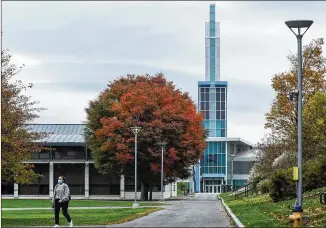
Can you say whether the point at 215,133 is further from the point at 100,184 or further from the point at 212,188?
the point at 100,184

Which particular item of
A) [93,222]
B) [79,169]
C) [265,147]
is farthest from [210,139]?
[93,222]

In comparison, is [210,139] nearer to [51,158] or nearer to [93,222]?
[51,158]

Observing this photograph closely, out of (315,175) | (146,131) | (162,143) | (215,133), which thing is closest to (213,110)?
(215,133)

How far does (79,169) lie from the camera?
265 ft

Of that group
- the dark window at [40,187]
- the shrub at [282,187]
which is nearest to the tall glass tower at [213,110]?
the dark window at [40,187]

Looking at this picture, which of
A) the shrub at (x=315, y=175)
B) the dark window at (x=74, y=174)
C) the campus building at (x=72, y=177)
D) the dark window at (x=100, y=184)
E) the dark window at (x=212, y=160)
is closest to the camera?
the shrub at (x=315, y=175)

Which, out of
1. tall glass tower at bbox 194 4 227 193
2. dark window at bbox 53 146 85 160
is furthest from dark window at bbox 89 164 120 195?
tall glass tower at bbox 194 4 227 193

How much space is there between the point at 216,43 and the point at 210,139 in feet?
54.6

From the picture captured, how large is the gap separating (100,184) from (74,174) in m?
3.44

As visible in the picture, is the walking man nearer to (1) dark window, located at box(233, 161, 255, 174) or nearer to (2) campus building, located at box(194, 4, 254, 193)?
A: (2) campus building, located at box(194, 4, 254, 193)

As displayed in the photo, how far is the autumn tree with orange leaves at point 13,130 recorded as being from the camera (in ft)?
88.7

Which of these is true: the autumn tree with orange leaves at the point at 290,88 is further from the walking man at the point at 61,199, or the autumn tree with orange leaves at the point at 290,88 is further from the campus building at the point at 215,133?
the campus building at the point at 215,133

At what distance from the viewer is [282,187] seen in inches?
1478

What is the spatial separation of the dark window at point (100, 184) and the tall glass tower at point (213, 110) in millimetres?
43593
